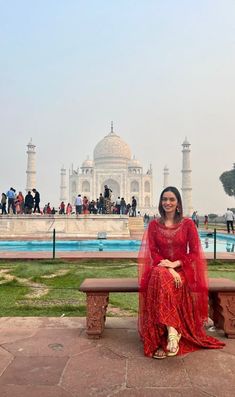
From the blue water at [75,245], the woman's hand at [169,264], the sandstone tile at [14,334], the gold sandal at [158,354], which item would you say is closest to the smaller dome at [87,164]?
the blue water at [75,245]

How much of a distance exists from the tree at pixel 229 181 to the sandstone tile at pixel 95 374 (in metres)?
45.5

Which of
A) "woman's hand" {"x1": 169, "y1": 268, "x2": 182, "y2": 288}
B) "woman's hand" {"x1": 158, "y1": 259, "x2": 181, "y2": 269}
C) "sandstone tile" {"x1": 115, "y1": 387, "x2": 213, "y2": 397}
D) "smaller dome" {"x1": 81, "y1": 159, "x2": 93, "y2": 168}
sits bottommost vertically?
"sandstone tile" {"x1": 115, "y1": 387, "x2": 213, "y2": 397}

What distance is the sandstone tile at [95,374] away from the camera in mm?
2213

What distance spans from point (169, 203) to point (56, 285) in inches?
127

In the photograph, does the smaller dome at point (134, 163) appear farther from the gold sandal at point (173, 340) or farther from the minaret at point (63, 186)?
the gold sandal at point (173, 340)

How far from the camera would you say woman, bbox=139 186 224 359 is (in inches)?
109

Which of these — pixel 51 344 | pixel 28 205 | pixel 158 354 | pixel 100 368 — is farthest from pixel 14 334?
pixel 28 205

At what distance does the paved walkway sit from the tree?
4499cm

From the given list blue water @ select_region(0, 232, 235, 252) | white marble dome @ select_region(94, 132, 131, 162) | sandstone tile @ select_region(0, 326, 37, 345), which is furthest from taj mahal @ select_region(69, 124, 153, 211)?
sandstone tile @ select_region(0, 326, 37, 345)

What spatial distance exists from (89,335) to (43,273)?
12.8ft

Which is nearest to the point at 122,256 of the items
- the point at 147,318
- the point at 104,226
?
the point at 147,318

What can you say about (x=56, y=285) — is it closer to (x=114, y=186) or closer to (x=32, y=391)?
(x=32, y=391)

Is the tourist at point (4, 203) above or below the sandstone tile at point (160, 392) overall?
above

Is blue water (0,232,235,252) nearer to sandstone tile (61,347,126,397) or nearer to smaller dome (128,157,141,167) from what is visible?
sandstone tile (61,347,126,397)
